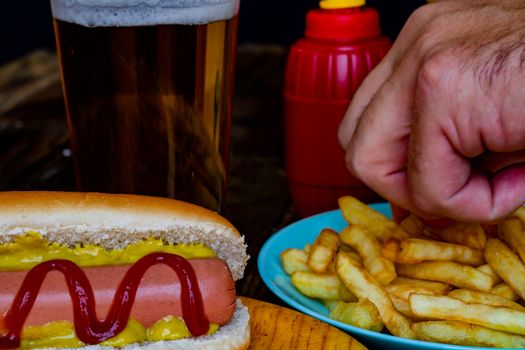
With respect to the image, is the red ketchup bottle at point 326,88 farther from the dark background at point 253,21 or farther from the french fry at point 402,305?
the dark background at point 253,21

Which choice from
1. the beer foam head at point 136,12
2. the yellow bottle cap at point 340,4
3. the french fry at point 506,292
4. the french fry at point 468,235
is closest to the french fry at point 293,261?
the french fry at point 468,235

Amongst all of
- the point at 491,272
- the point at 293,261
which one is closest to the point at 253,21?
the point at 293,261

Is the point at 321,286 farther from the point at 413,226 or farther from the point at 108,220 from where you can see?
the point at 108,220

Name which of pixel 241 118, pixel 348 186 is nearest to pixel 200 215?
pixel 348 186

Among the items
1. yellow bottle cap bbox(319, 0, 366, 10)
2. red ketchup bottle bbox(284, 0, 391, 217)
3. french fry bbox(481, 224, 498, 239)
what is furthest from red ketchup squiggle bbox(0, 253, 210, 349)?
yellow bottle cap bbox(319, 0, 366, 10)

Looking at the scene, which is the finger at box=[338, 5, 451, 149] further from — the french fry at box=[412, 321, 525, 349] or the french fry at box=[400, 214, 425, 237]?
the french fry at box=[412, 321, 525, 349]

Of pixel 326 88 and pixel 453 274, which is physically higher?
pixel 326 88

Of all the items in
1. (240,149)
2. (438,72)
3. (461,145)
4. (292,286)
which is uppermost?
(438,72)
